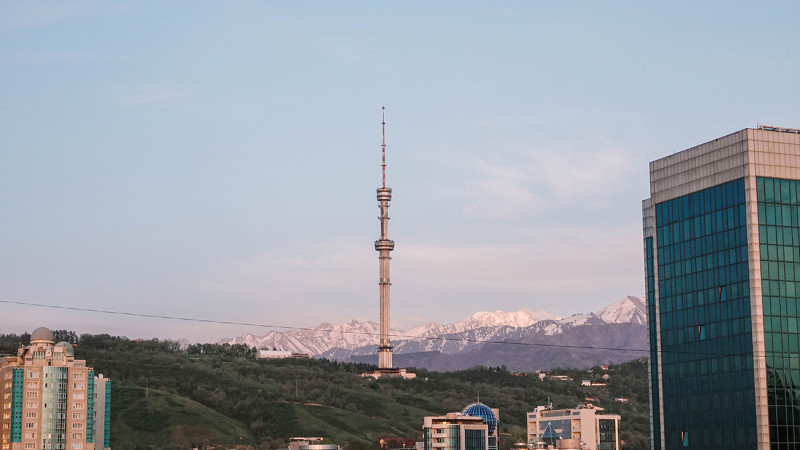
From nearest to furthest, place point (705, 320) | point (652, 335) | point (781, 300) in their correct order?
point (781, 300), point (705, 320), point (652, 335)

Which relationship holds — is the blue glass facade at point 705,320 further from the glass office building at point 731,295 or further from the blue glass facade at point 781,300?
the blue glass facade at point 781,300

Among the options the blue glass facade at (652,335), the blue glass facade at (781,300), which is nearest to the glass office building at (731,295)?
the blue glass facade at (781,300)

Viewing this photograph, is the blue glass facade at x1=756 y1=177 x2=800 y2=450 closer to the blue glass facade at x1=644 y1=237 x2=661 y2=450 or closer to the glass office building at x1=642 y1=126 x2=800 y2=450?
the glass office building at x1=642 y1=126 x2=800 y2=450

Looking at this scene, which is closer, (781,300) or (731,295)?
(781,300)

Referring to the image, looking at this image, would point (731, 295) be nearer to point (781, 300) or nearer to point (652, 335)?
point (781, 300)

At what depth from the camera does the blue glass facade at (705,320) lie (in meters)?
134

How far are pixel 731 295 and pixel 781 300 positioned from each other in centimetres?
527

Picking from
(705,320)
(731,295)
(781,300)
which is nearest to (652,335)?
(705,320)

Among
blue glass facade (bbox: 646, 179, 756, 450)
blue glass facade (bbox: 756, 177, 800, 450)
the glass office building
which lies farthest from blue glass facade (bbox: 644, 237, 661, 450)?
blue glass facade (bbox: 756, 177, 800, 450)

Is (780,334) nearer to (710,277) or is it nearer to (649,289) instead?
(710,277)

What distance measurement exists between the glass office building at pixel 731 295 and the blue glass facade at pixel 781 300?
107mm

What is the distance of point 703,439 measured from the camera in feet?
456

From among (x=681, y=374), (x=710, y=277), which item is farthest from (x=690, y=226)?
(x=681, y=374)

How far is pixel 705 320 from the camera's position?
140m
